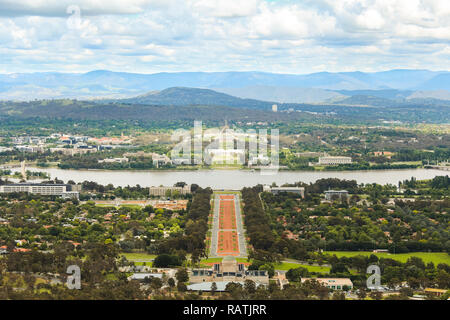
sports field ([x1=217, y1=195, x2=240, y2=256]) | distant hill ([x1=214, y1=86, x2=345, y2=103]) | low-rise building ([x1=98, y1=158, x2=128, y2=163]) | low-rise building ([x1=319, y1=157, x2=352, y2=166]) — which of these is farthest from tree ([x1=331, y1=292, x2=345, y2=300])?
distant hill ([x1=214, y1=86, x2=345, y2=103])

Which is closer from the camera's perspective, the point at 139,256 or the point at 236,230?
the point at 139,256

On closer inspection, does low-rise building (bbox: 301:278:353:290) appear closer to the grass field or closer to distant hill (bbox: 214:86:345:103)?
the grass field

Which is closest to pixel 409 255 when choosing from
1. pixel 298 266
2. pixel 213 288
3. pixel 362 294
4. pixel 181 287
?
→ pixel 298 266

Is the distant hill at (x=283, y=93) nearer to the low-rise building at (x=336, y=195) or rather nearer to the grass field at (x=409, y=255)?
the low-rise building at (x=336, y=195)

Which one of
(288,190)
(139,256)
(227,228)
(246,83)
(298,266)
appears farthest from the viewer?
(246,83)

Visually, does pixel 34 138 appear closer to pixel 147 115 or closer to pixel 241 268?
pixel 147 115

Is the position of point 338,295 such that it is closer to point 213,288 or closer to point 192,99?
point 213,288
